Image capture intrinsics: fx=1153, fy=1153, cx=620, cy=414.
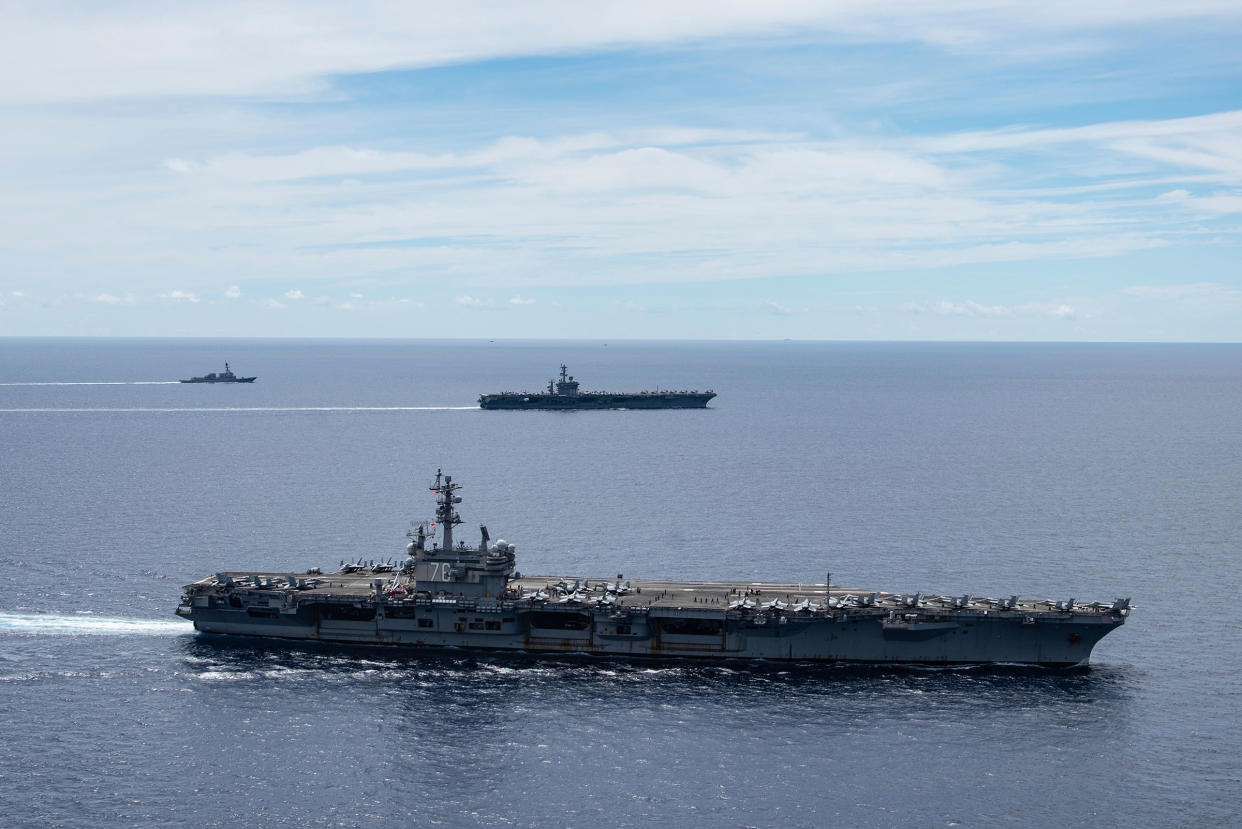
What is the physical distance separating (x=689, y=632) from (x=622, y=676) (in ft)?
13.5

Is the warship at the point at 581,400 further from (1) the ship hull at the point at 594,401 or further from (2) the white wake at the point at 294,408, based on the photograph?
(2) the white wake at the point at 294,408

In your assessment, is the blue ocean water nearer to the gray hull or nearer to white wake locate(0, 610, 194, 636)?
white wake locate(0, 610, 194, 636)

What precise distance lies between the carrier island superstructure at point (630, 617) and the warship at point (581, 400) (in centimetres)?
11495

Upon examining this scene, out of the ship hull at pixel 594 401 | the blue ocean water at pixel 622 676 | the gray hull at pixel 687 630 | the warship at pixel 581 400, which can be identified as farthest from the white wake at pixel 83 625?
the ship hull at pixel 594 401

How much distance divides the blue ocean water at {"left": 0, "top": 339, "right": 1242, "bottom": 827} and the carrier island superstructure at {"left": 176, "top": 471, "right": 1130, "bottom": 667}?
1.26 m

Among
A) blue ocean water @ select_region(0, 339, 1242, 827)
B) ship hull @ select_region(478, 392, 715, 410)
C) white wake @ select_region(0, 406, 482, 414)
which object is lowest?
blue ocean water @ select_region(0, 339, 1242, 827)

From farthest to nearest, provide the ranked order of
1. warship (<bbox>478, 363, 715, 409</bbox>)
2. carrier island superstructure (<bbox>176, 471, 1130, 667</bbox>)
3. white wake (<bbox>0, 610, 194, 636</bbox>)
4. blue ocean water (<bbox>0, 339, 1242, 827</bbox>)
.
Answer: warship (<bbox>478, 363, 715, 409</bbox>) → white wake (<bbox>0, 610, 194, 636</bbox>) → carrier island superstructure (<bbox>176, 471, 1130, 667</bbox>) → blue ocean water (<bbox>0, 339, 1242, 827</bbox>)

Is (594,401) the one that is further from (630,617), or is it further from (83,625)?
(630,617)

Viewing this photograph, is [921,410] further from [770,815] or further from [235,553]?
[770,815]

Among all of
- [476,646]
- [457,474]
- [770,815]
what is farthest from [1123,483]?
[770,815]

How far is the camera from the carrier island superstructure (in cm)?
5147

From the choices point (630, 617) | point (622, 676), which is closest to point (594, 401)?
point (630, 617)

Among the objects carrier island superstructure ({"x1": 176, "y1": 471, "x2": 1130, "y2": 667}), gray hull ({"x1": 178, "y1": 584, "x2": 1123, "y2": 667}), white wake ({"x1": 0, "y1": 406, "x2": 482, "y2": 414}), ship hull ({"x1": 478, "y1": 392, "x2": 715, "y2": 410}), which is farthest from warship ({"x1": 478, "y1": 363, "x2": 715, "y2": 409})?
gray hull ({"x1": 178, "y1": 584, "x2": 1123, "y2": 667})

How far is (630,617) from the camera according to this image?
52.8 metres
